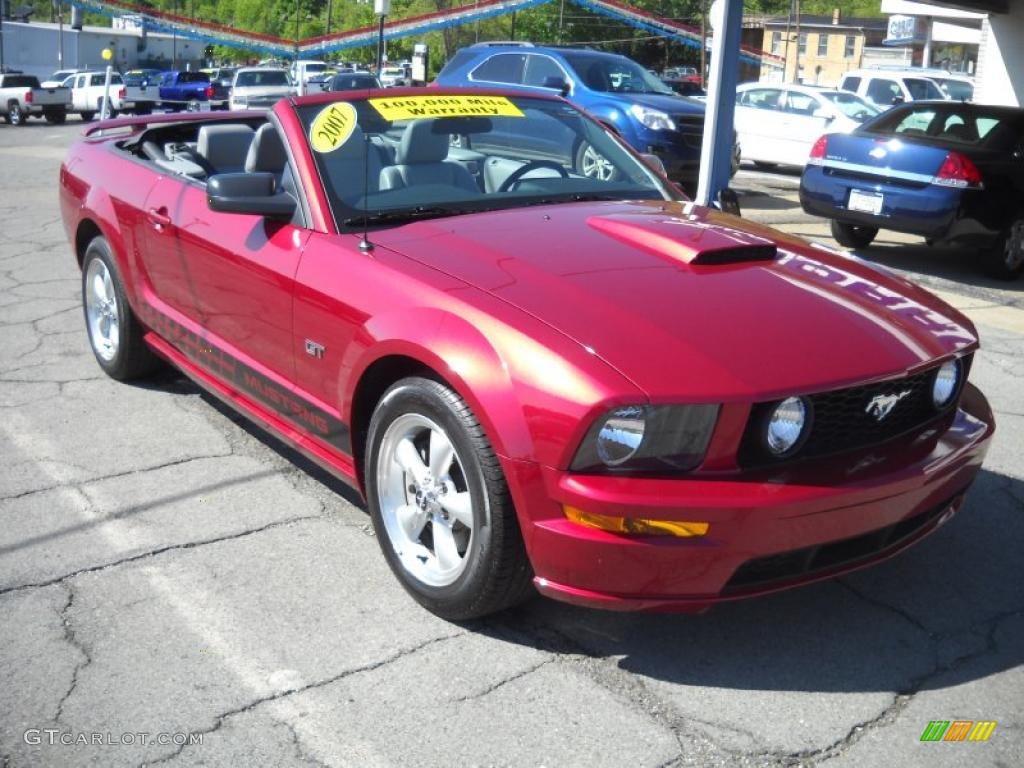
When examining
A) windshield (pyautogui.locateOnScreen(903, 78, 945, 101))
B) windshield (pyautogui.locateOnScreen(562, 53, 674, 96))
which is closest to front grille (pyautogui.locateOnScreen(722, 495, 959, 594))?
windshield (pyautogui.locateOnScreen(562, 53, 674, 96))

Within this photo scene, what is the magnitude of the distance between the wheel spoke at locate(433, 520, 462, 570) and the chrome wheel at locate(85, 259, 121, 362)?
109 inches

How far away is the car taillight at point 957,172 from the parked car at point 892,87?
1285 cm

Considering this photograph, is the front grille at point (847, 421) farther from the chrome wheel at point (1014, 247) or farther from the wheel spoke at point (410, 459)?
the chrome wheel at point (1014, 247)

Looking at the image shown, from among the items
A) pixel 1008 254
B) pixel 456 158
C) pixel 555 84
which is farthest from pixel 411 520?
pixel 555 84

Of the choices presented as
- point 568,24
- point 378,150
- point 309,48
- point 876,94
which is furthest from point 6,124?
point 568,24

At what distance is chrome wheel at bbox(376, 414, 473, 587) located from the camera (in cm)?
326

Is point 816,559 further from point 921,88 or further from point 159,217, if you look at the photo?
point 921,88

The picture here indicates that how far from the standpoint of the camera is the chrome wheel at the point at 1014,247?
9039mm

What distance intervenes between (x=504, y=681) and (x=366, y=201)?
5.70ft

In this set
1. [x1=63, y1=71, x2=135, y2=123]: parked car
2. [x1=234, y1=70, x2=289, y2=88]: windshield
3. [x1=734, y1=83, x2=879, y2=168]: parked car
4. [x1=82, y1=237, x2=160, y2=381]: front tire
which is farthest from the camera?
[x1=63, y1=71, x2=135, y2=123]: parked car

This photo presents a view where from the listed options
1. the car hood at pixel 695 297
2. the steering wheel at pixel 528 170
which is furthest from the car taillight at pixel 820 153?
the car hood at pixel 695 297

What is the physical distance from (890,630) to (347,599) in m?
1.67

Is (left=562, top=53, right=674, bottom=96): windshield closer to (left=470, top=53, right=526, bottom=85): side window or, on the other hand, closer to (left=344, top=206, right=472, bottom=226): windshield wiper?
(left=470, top=53, right=526, bottom=85): side window

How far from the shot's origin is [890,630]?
3.43 metres
